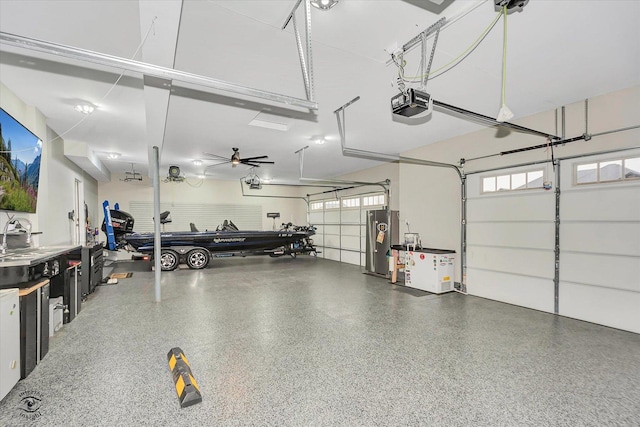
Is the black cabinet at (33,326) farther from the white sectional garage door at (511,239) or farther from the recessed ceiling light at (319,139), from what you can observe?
the white sectional garage door at (511,239)

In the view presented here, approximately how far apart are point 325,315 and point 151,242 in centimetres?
572

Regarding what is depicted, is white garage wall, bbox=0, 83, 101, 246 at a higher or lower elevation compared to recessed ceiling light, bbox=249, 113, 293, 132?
lower

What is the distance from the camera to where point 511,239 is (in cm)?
466

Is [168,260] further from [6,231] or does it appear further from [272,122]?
[272,122]

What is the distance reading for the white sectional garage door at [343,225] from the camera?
28.6ft

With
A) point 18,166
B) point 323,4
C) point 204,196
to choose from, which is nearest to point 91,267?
point 18,166

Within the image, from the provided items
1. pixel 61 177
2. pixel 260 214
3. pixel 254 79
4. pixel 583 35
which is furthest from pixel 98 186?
pixel 583 35

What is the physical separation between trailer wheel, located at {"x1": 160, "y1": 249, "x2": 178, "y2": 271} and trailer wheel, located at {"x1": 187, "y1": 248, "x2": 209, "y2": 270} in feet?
1.16

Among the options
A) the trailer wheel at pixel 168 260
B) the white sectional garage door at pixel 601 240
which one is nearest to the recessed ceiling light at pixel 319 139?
the white sectional garage door at pixel 601 240

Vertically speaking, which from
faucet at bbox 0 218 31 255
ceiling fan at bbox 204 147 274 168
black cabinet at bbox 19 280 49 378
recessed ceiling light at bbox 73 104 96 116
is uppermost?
recessed ceiling light at bbox 73 104 96 116

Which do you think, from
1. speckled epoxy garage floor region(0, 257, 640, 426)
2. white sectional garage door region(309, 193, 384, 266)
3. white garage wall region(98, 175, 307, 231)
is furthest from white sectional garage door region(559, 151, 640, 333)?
white garage wall region(98, 175, 307, 231)

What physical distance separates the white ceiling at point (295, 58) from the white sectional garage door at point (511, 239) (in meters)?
1.13

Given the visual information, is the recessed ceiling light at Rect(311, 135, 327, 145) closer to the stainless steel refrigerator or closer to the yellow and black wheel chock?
the stainless steel refrigerator

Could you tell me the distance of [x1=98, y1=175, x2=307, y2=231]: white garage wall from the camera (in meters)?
9.59
